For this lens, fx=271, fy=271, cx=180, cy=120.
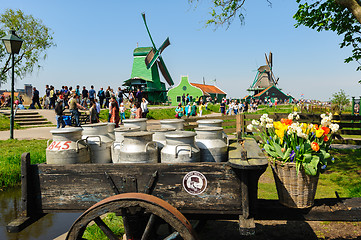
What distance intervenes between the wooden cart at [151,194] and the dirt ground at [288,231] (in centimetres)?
147

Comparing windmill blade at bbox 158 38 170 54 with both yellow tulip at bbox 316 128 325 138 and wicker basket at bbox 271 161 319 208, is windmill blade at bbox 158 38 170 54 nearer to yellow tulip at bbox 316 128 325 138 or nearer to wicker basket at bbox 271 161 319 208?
yellow tulip at bbox 316 128 325 138

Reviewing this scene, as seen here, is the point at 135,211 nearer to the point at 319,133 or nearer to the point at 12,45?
the point at 319,133

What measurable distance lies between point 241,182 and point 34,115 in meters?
19.8

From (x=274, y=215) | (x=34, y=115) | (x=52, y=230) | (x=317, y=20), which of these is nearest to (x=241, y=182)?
(x=274, y=215)

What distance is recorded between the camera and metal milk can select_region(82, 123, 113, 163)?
2656 mm

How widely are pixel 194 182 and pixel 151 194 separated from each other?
0.36 metres

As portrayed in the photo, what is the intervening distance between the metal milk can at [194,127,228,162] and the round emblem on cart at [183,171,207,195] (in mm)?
373

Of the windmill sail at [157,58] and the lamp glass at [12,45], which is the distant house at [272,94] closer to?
the windmill sail at [157,58]

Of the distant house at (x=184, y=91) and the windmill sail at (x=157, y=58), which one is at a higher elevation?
the windmill sail at (x=157, y=58)

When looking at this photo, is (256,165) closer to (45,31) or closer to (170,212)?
(170,212)

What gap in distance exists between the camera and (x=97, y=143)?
2656 millimetres

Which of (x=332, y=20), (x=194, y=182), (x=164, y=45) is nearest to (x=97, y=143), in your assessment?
(x=194, y=182)

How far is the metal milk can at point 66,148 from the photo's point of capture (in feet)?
7.77

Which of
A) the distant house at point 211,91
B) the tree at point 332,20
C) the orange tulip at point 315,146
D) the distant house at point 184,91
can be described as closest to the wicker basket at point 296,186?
the orange tulip at point 315,146
